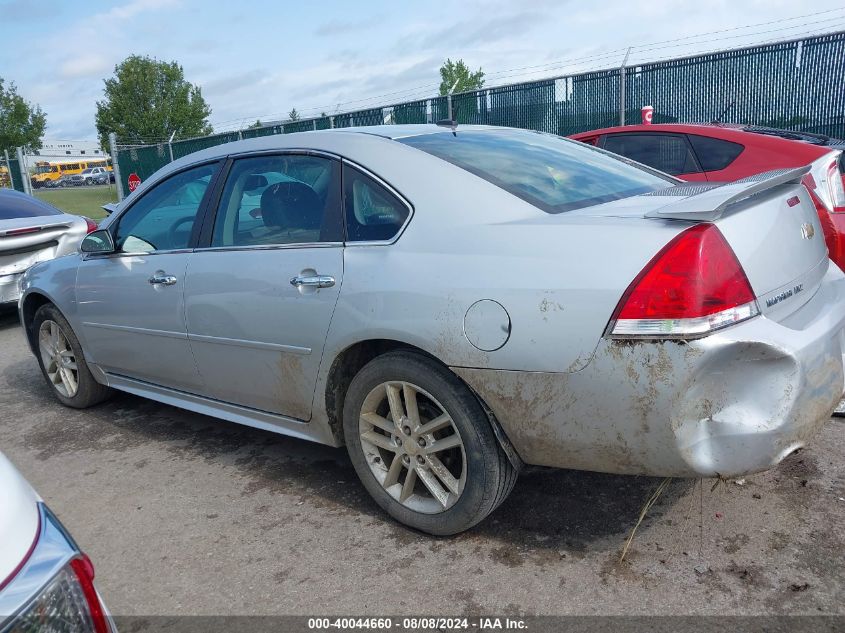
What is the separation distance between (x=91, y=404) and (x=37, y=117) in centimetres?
4850

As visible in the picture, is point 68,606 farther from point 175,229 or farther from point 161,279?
point 175,229

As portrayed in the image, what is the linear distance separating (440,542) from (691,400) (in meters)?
1.15

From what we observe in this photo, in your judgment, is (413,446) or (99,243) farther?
(99,243)

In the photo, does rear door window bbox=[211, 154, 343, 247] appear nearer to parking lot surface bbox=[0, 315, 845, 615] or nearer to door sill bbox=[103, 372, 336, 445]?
door sill bbox=[103, 372, 336, 445]

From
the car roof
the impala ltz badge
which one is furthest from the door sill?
the impala ltz badge

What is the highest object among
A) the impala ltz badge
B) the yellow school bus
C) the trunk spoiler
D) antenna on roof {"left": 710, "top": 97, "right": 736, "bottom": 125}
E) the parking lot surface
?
the yellow school bus

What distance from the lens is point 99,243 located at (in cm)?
404

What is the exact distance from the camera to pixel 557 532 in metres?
2.85

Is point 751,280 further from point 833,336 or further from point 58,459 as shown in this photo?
point 58,459

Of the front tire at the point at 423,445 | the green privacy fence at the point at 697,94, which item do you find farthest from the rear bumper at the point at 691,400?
the green privacy fence at the point at 697,94

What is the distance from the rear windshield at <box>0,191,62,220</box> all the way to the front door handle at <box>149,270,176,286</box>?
16.6 ft

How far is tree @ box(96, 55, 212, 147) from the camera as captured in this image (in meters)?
41.9

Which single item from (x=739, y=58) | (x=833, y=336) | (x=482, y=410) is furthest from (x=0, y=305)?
(x=739, y=58)

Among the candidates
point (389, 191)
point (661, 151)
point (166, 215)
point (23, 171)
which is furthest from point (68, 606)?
point (23, 171)
